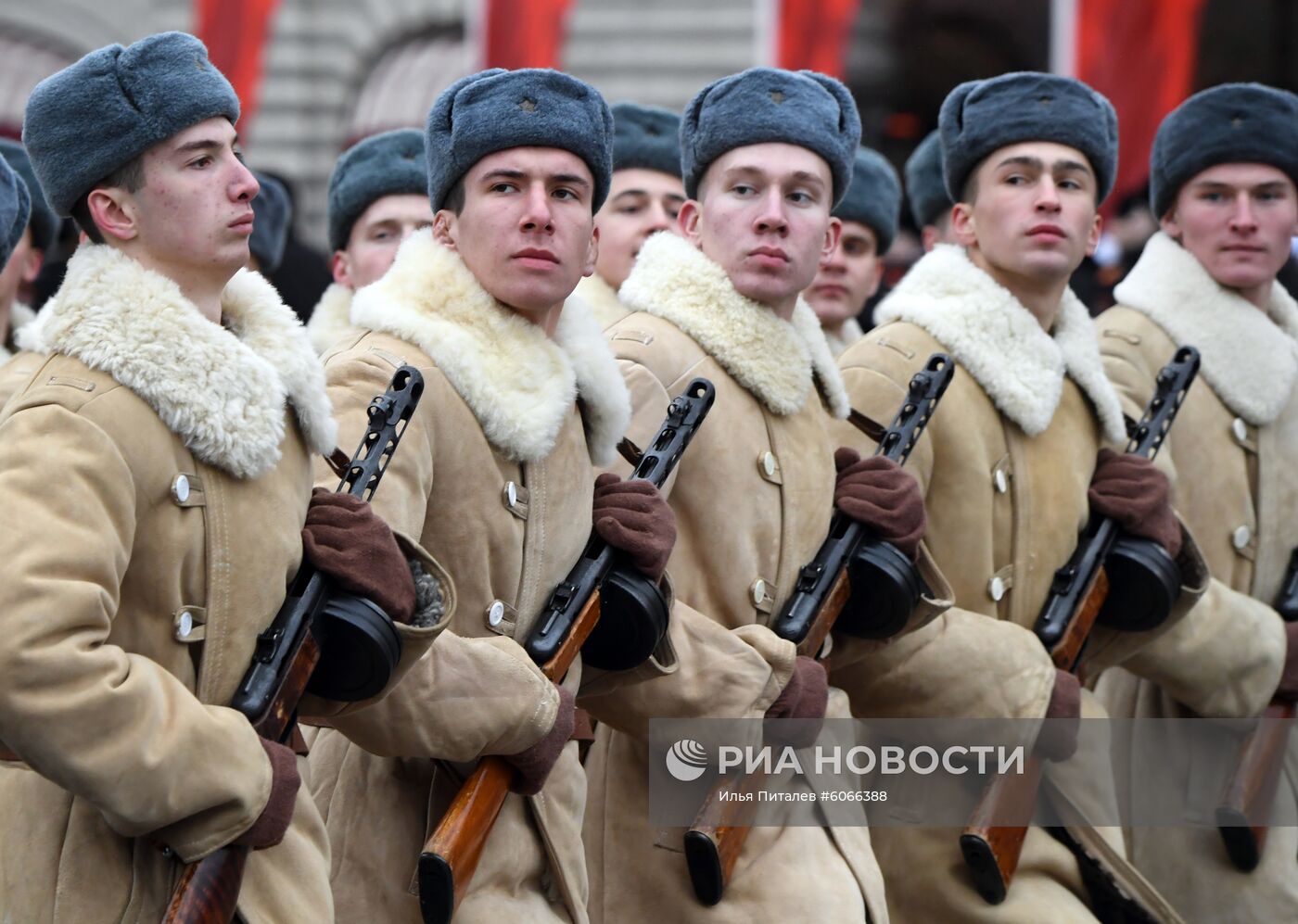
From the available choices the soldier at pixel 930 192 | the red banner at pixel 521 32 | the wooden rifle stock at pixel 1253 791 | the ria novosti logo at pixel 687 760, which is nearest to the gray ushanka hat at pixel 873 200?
the soldier at pixel 930 192

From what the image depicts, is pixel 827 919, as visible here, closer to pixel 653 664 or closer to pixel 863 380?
pixel 653 664

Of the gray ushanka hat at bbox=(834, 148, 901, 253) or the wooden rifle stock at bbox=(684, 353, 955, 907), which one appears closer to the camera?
the wooden rifle stock at bbox=(684, 353, 955, 907)

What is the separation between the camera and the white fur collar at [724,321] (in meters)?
5.29

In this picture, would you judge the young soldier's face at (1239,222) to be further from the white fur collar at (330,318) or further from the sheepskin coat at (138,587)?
the sheepskin coat at (138,587)

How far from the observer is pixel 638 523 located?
4.67 meters

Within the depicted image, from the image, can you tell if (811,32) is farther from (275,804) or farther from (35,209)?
(275,804)

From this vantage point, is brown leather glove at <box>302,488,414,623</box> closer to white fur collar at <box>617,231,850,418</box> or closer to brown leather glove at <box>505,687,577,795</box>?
brown leather glove at <box>505,687,577,795</box>

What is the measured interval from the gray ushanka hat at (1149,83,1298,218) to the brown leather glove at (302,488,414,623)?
3806mm

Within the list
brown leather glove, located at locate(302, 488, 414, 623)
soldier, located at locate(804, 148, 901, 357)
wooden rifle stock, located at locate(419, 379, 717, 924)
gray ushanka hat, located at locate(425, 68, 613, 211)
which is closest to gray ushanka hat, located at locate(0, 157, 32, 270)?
gray ushanka hat, located at locate(425, 68, 613, 211)

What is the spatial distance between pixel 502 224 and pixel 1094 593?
2.07 meters

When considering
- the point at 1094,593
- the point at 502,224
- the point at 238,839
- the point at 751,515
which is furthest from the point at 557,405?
the point at 1094,593

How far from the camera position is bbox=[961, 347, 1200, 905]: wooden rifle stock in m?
5.48

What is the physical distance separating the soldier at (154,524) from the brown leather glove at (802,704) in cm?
122

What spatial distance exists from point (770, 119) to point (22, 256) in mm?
2402
